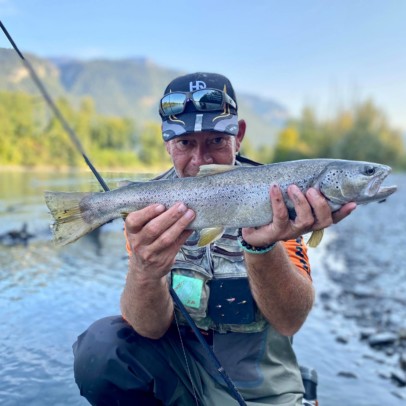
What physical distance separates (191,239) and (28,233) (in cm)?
809

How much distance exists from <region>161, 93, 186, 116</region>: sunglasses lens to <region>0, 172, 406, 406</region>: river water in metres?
0.61

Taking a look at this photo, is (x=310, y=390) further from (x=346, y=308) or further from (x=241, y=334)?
(x=346, y=308)

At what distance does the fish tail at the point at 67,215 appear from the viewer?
9.02 ft

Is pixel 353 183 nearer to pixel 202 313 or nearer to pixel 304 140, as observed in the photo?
pixel 202 313

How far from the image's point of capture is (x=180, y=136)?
3.18 metres

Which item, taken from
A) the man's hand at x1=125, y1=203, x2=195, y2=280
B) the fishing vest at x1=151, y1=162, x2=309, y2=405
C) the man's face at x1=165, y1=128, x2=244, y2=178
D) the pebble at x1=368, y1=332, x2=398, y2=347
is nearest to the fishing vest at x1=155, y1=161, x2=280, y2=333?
the fishing vest at x1=151, y1=162, x2=309, y2=405

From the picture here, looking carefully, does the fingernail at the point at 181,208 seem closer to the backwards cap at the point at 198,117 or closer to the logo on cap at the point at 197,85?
the backwards cap at the point at 198,117

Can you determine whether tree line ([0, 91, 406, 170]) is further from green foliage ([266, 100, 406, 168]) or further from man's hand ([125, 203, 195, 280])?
man's hand ([125, 203, 195, 280])

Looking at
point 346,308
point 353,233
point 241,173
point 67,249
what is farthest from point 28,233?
point 353,233

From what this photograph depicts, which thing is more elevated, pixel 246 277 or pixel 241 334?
pixel 246 277

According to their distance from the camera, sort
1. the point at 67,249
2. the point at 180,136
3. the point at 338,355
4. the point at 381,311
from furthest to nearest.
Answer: the point at 67,249
the point at 381,311
the point at 338,355
the point at 180,136

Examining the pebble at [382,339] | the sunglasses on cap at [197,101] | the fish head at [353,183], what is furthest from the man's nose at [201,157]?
the pebble at [382,339]

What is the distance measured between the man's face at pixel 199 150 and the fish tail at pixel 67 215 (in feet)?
2.50

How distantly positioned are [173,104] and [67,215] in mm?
1148
